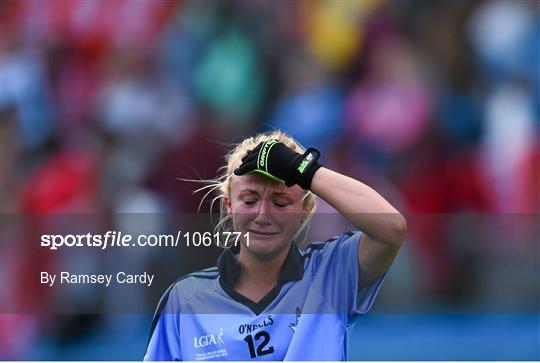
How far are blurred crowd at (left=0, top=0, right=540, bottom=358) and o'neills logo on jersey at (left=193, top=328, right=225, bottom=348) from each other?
316 mm

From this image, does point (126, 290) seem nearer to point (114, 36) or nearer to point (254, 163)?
point (254, 163)

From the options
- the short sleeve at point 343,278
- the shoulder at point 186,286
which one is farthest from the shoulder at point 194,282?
the short sleeve at point 343,278

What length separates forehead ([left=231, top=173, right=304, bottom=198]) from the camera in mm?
2611

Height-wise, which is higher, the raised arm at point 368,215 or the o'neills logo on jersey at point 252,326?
the raised arm at point 368,215

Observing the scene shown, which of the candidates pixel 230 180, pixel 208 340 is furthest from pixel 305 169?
pixel 208 340

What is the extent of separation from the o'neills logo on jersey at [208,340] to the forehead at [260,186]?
0.48m

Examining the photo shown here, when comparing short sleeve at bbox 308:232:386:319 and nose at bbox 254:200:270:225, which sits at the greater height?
nose at bbox 254:200:270:225

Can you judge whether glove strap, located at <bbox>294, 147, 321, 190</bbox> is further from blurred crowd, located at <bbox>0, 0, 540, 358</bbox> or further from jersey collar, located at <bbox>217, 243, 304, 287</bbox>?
jersey collar, located at <bbox>217, 243, 304, 287</bbox>

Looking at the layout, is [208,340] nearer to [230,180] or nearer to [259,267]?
[259,267]

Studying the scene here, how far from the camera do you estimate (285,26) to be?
264 cm

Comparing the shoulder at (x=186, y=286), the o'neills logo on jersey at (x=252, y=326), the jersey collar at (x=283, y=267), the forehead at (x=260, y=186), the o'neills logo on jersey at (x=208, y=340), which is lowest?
the o'neills logo on jersey at (x=208, y=340)

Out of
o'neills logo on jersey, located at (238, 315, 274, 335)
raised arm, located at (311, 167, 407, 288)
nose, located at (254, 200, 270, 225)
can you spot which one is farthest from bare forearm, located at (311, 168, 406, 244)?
o'neills logo on jersey, located at (238, 315, 274, 335)

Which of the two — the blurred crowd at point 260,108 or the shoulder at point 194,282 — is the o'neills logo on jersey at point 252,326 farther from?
the blurred crowd at point 260,108

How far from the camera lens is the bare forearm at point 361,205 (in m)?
2.55
